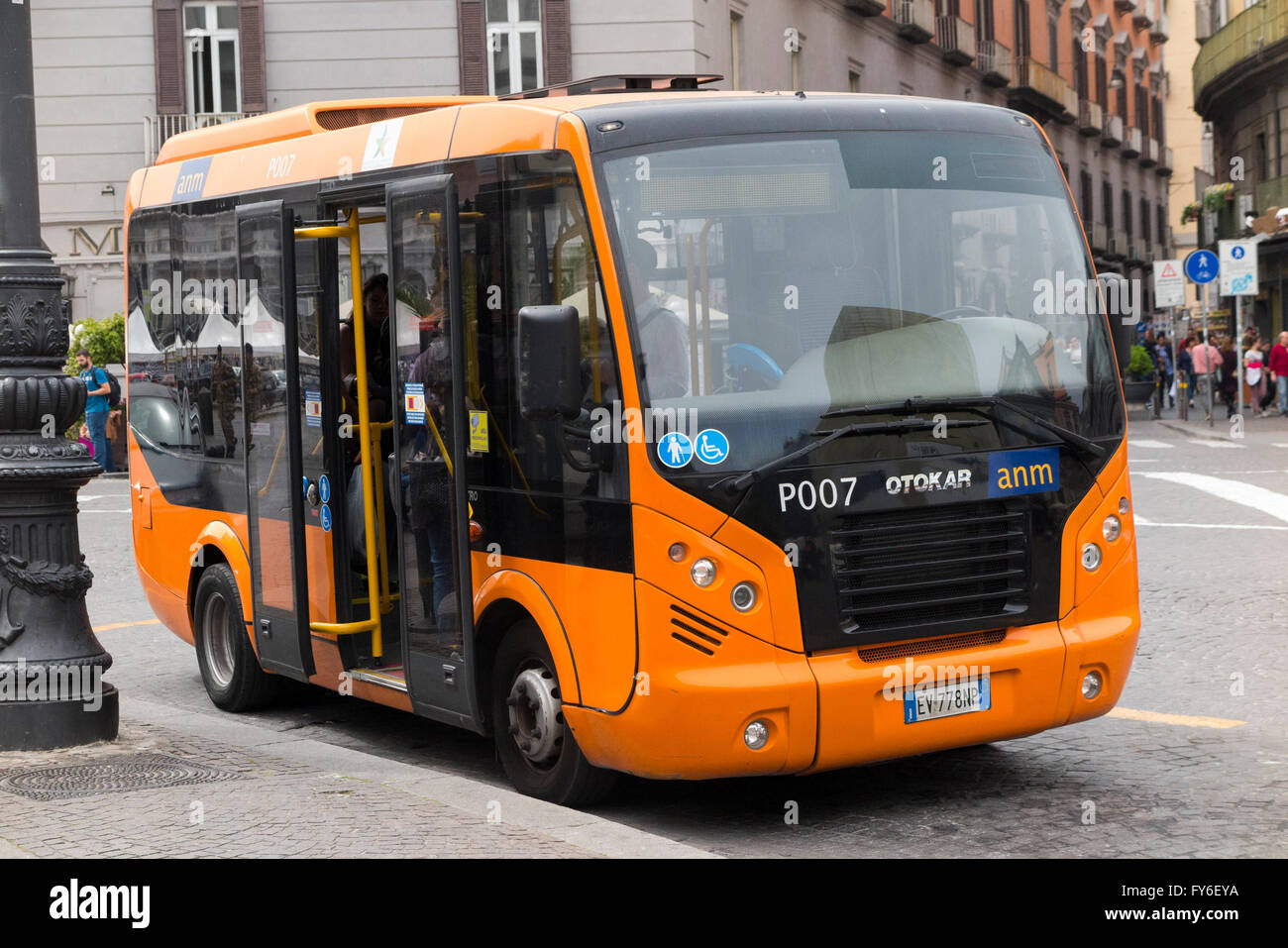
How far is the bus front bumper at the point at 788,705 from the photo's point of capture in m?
6.00

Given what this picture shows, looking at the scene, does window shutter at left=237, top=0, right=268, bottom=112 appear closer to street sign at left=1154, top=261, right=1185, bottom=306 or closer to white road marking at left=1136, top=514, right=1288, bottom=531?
white road marking at left=1136, top=514, right=1288, bottom=531

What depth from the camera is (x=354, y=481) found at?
26.5 ft

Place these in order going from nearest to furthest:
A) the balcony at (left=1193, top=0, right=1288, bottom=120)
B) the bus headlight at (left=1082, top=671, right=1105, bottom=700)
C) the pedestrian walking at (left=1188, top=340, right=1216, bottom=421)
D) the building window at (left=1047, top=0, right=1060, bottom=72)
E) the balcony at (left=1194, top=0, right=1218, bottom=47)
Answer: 1. the bus headlight at (left=1082, top=671, right=1105, bottom=700)
2. the pedestrian walking at (left=1188, top=340, right=1216, bottom=421)
3. the balcony at (left=1193, top=0, right=1288, bottom=120)
4. the balcony at (left=1194, top=0, right=1218, bottom=47)
5. the building window at (left=1047, top=0, right=1060, bottom=72)

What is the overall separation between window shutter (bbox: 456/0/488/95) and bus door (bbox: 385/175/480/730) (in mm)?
22792

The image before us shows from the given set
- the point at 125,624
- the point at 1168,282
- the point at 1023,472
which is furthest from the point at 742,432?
the point at 1168,282

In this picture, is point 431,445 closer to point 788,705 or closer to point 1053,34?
point 788,705

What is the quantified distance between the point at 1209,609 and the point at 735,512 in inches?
236

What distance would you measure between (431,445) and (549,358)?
4.13 ft

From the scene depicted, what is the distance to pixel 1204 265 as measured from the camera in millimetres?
31375

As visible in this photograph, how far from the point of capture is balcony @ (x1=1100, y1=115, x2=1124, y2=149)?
58.8 metres

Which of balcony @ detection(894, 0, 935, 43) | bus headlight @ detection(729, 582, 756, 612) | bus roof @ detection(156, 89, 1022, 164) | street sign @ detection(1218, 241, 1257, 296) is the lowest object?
bus headlight @ detection(729, 582, 756, 612)

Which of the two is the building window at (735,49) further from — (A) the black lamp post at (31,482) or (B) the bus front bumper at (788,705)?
(B) the bus front bumper at (788,705)

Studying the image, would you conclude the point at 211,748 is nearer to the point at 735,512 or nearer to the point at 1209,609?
the point at 735,512

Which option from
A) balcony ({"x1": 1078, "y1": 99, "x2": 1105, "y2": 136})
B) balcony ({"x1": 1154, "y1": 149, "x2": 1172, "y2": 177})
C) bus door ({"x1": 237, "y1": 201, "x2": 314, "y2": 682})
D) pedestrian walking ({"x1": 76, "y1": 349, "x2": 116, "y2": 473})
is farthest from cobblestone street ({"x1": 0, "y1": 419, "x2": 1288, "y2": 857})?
balcony ({"x1": 1154, "y1": 149, "x2": 1172, "y2": 177})
